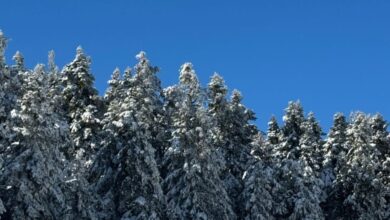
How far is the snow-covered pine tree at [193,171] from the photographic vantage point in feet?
124

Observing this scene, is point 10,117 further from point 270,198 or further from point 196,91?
point 270,198

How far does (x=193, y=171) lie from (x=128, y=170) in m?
4.38

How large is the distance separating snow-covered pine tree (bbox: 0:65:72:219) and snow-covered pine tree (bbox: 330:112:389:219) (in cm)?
2527

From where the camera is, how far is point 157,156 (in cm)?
4231

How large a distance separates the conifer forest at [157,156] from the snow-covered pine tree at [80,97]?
0.08m

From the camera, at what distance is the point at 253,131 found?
48219 mm

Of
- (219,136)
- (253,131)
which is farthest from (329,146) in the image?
(219,136)

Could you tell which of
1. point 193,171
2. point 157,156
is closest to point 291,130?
point 157,156

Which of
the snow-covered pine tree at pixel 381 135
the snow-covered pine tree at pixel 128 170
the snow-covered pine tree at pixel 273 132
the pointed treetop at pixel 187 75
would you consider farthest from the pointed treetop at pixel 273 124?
the snow-covered pine tree at pixel 128 170

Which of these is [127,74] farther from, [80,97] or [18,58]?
[18,58]

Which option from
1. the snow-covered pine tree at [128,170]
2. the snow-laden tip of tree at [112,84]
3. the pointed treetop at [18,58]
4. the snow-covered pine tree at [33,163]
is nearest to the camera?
the snow-covered pine tree at [33,163]

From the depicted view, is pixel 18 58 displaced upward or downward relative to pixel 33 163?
upward

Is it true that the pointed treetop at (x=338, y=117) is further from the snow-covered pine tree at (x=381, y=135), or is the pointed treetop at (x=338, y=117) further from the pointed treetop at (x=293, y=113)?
the pointed treetop at (x=293, y=113)

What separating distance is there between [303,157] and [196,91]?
43.8ft
